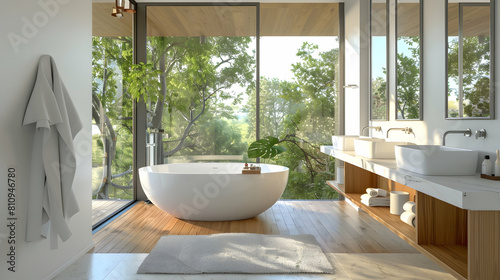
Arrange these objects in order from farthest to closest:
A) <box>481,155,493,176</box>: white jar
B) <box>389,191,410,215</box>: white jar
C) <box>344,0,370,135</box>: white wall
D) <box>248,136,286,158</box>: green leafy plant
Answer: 1. <box>248,136,286,158</box>: green leafy plant
2. <box>344,0,370,135</box>: white wall
3. <box>389,191,410,215</box>: white jar
4. <box>481,155,493,176</box>: white jar

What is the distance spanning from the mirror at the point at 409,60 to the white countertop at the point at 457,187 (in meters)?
1.00

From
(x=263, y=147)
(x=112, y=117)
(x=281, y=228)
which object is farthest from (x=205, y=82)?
(x=281, y=228)

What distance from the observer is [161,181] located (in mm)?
4348

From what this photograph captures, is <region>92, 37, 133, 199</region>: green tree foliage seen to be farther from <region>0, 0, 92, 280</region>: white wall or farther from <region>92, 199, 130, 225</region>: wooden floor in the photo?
<region>0, 0, 92, 280</region>: white wall

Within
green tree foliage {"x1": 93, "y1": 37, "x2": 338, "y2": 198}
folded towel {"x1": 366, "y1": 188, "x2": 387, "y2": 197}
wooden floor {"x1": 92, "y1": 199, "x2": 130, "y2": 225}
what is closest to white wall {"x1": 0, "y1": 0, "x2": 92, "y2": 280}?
wooden floor {"x1": 92, "y1": 199, "x2": 130, "y2": 225}

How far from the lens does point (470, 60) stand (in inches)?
108

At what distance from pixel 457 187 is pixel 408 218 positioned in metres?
1.03

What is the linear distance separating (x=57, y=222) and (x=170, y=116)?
3.19m

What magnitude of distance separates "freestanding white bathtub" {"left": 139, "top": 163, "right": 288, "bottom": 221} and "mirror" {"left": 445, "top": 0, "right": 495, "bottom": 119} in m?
1.96

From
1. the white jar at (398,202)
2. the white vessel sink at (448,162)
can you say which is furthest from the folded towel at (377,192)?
the white vessel sink at (448,162)

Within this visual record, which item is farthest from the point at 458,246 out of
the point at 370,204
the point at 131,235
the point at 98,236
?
the point at 98,236

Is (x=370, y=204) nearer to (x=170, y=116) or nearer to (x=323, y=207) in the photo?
(x=323, y=207)

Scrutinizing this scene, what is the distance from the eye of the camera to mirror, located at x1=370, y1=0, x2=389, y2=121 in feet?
14.3

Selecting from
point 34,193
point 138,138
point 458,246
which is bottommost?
point 458,246
